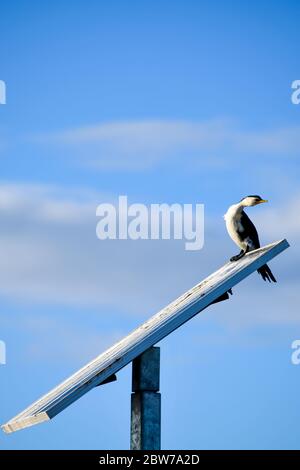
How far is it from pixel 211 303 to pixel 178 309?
320 mm

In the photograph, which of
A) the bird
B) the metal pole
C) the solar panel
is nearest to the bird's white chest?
the bird

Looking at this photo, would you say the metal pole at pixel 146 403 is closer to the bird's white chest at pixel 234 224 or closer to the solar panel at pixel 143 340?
the solar panel at pixel 143 340

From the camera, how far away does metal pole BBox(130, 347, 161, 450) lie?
955cm

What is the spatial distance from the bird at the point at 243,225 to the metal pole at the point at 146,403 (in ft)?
14.2

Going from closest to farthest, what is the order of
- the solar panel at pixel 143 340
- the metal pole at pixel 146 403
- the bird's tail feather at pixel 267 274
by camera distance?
1. the solar panel at pixel 143 340
2. the metal pole at pixel 146 403
3. the bird's tail feather at pixel 267 274

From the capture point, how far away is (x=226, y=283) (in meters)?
10.0

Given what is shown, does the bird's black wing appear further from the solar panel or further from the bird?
the solar panel

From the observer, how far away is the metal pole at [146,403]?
31.3 feet

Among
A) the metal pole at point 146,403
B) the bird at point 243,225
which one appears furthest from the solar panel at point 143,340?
the bird at point 243,225

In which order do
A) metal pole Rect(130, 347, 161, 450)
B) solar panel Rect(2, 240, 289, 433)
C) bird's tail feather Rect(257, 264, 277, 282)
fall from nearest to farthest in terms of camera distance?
solar panel Rect(2, 240, 289, 433) < metal pole Rect(130, 347, 161, 450) < bird's tail feather Rect(257, 264, 277, 282)

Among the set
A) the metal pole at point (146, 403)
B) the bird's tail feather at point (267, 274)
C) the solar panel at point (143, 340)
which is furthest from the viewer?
the bird's tail feather at point (267, 274)
